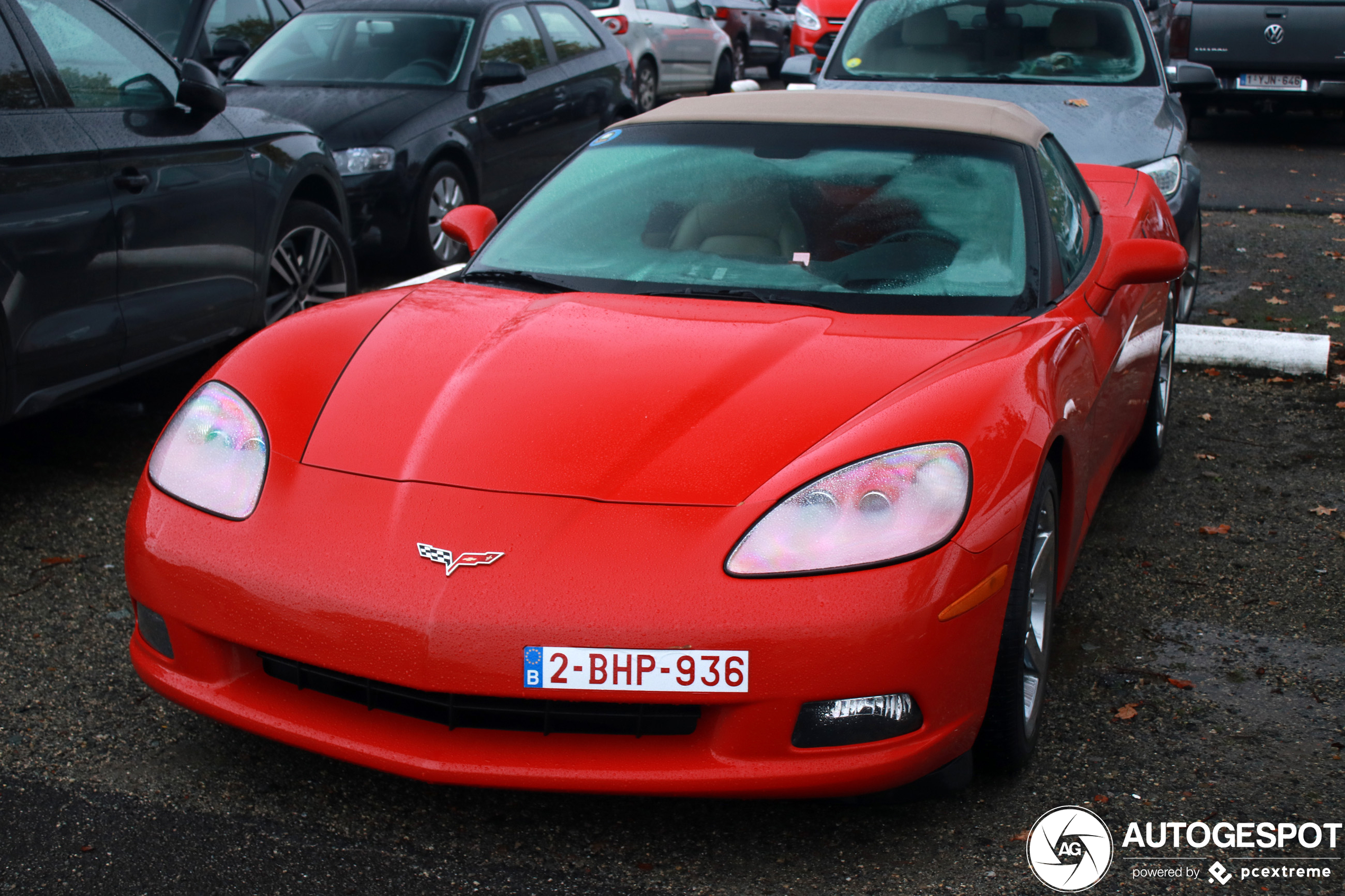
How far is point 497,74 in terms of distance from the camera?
838 cm

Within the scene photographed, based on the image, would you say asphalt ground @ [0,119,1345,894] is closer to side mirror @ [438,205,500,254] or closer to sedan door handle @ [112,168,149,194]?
sedan door handle @ [112,168,149,194]

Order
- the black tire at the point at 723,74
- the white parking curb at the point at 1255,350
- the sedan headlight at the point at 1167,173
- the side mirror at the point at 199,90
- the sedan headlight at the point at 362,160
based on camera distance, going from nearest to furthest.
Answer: the side mirror at the point at 199,90 < the white parking curb at the point at 1255,350 < the sedan headlight at the point at 1167,173 < the sedan headlight at the point at 362,160 < the black tire at the point at 723,74

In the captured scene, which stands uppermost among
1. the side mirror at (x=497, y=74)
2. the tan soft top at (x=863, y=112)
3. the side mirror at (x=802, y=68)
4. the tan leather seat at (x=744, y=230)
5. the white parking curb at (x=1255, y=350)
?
the tan soft top at (x=863, y=112)

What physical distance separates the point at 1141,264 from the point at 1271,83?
402 inches

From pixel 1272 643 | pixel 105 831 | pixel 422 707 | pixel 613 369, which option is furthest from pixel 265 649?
pixel 1272 643

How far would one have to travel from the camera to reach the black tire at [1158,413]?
474 cm

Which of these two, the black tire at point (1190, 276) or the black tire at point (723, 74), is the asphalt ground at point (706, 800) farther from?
the black tire at point (723, 74)

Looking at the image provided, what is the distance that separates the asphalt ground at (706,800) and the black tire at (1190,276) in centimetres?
247

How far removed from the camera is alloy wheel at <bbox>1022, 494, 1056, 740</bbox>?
2.88 meters

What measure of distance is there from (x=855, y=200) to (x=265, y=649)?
1.95 metres

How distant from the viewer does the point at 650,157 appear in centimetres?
394

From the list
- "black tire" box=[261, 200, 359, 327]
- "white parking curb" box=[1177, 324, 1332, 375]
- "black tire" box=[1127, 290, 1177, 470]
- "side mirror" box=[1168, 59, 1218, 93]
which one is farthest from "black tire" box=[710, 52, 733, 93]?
"black tire" box=[1127, 290, 1177, 470]

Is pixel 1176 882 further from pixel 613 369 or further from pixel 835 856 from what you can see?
pixel 613 369

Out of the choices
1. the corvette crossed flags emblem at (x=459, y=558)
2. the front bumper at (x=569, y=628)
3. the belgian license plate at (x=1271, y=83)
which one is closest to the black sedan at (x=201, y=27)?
the front bumper at (x=569, y=628)
